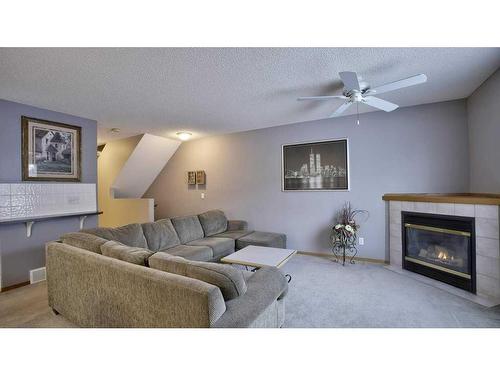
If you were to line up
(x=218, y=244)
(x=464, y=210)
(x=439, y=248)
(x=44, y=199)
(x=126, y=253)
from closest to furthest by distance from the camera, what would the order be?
(x=126, y=253) < (x=464, y=210) < (x=439, y=248) < (x=44, y=199) < (x=218, y=244)

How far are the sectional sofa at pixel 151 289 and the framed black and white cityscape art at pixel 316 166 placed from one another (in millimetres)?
2406

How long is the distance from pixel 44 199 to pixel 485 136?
222 inches

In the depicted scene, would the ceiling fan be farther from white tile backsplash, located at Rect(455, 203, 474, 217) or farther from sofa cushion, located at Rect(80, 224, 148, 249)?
sofa cushion, located at Rect(80, 224, 148, 249)

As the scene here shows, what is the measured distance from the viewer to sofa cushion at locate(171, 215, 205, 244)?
351 cm

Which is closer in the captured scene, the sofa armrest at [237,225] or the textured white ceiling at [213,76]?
the textured white ceiling at [213,76]

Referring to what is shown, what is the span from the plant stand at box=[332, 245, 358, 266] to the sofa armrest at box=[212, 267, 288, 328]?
85.8 inches

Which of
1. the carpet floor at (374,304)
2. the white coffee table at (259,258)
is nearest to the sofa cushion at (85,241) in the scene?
the white coffee table at (259,258)

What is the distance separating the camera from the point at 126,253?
1.66 metres

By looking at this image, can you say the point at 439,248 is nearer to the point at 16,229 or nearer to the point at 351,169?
the point at 351,169

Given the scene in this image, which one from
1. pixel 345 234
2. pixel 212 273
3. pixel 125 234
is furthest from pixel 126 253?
pixel 345 234

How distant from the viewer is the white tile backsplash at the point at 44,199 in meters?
2.76

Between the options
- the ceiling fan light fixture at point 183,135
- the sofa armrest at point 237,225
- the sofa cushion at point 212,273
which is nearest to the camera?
the sofa cushion at point 212,273

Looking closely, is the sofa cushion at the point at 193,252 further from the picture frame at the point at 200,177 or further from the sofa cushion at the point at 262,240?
the picture frame at the point at 200,177

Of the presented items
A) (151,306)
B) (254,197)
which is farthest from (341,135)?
(151,306)
